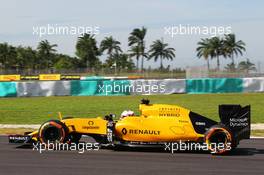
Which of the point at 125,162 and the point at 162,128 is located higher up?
the point at 162,128

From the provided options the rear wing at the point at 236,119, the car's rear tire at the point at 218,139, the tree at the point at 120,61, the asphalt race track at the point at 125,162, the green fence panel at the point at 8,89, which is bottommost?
the asphalt race track at the point at 125,162

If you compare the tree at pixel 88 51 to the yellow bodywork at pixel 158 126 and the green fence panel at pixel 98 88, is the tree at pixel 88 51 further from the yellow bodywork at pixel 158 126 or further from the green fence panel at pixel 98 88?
the yellow bodywork at pixel 158 126

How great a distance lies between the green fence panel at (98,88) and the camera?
120 ft

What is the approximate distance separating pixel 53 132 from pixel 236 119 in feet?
13.2

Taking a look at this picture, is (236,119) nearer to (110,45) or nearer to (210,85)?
(210,85)

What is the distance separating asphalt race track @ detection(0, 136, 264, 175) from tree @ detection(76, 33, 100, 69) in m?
81.6

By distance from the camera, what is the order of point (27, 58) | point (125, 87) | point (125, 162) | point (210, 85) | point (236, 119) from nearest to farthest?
point (125, 162)
point (236, 119)
point (125, 87)
point (210, 85)
point (27, 58)

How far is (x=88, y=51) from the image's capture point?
93250mm

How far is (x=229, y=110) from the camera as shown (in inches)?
425

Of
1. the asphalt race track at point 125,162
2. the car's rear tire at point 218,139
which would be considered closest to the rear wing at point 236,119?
the car's rear tire at point 218,139

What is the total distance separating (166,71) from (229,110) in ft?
166

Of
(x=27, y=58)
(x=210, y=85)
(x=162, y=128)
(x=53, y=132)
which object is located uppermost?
(x=27, y=58)

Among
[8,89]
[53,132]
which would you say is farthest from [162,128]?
[8,89]

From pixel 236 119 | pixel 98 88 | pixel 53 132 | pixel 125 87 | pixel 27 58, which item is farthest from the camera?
pixel 27 58
